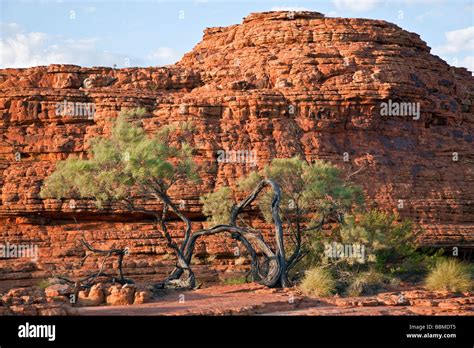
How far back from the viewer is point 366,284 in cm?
2520

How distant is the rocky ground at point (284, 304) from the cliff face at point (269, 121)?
25.5 ft

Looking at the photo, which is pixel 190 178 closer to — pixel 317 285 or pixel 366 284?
pixel 317 285

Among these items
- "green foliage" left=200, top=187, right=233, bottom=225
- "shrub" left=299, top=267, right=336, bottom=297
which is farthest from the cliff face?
"shrub" left=299, top=267, right=336, bottom=297

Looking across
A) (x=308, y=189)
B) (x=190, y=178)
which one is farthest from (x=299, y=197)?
(x=190, y=178)

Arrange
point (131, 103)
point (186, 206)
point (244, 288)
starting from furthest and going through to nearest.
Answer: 1. point (131, 103)
2. point (186, 206)
3. point (244, 288)

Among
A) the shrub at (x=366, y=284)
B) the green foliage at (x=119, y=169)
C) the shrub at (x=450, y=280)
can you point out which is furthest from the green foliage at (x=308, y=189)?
the shrub at (x=450, y=280)

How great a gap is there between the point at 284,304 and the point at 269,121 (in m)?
15.2

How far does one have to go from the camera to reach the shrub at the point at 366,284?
958 inches

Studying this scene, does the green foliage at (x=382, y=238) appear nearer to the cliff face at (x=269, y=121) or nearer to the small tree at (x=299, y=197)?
the small tree at (x=299, y=197)

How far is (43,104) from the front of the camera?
35844 mm

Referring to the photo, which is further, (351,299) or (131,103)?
(131,103)
